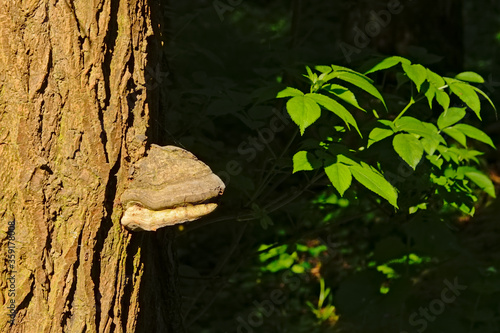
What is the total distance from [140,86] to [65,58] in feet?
1.01

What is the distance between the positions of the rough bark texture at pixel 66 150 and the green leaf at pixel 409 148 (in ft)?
3.55

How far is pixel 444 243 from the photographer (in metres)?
3.88

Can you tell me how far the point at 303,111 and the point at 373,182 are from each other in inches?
17.1

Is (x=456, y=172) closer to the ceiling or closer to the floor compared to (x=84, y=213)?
closer to the floor

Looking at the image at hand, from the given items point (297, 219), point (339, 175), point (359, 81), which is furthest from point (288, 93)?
point (297, 219)

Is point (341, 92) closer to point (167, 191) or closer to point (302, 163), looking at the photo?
point (302, 163)

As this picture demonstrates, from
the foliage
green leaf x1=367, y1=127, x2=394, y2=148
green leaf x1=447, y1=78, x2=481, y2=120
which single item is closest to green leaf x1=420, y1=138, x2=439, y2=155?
the foliage

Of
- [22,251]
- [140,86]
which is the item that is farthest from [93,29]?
[22,251]

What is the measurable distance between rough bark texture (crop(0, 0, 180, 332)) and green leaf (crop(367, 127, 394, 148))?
3.32 feet

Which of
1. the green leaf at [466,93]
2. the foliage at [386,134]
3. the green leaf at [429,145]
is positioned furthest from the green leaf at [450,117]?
the green leaf at [429,145]

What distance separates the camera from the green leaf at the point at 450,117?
112 inches

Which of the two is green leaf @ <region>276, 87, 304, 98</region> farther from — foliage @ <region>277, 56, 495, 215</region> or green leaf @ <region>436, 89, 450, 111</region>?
green leaf @ <region>436, 89, 450, 111</region>

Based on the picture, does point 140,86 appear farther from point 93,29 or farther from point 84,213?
point 84,213

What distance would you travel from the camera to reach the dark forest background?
3.22 meters
